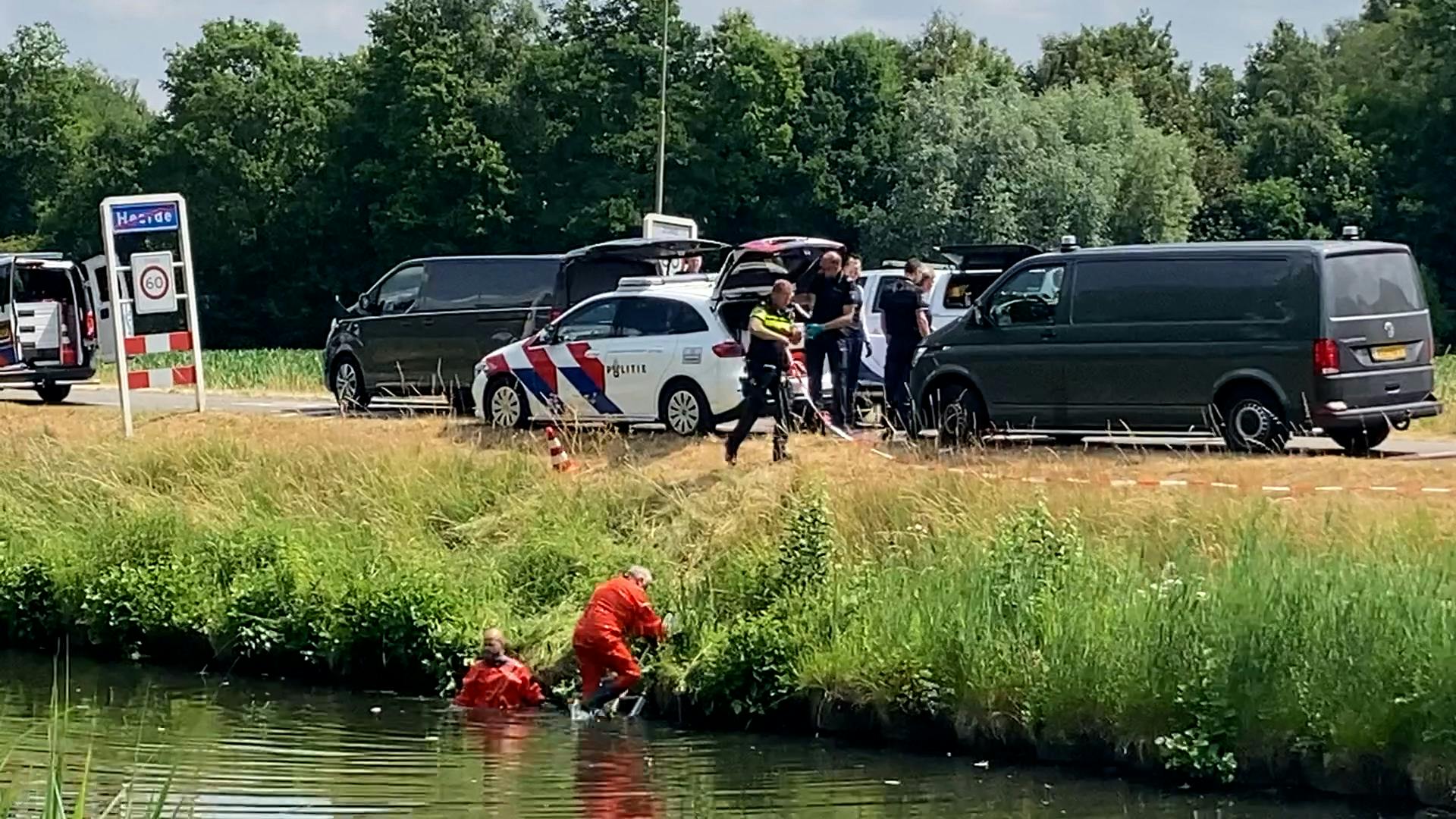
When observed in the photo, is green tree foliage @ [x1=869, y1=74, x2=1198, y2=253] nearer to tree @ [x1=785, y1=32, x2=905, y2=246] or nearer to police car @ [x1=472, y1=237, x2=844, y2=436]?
tree @ [x1=785, y1=32, x2=905, y2=246]

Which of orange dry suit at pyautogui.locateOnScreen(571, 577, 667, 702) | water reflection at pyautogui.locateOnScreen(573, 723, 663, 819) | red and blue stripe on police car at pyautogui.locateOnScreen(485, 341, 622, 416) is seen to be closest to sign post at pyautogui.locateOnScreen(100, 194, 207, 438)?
red and blue stripe on police car at pyautogui.locateOnScreen(485, 341, 622, 416)

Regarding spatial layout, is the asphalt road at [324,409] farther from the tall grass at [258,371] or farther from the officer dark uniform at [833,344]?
the officer dark uniform at [833,344]

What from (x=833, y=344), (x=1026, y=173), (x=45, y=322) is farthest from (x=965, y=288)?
(x=1026, y=173)

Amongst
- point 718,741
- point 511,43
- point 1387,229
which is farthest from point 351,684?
point 511,43

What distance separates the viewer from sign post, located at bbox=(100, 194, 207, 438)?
24109 millimetres

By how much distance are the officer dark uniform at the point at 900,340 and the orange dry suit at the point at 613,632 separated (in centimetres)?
480

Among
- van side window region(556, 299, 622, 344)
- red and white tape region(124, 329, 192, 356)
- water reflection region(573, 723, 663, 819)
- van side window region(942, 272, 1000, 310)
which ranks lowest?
water reflection region(573, 723, 663, 819)

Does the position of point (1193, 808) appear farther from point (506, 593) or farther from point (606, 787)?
point (506, 593)

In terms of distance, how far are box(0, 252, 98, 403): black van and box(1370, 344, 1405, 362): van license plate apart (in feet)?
61.5

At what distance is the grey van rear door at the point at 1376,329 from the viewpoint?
17.8 m

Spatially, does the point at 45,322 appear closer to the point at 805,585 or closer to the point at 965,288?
the point at 965,288

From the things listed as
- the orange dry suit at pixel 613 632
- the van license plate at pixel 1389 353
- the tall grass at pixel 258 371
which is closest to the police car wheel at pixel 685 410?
the orange dry suit at pixel 613 632

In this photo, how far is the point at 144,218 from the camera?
954 inches

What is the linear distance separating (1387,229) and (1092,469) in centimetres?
4928
